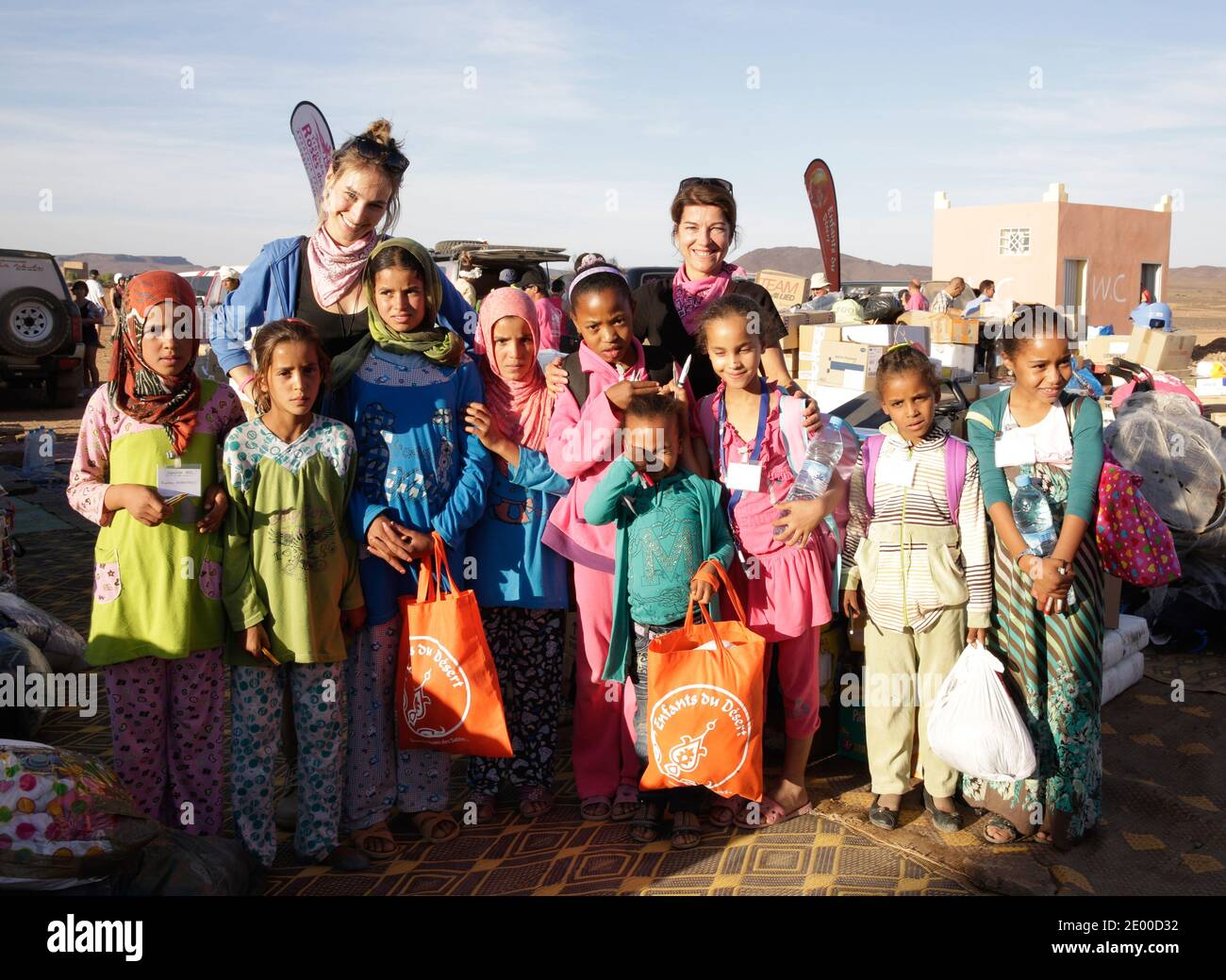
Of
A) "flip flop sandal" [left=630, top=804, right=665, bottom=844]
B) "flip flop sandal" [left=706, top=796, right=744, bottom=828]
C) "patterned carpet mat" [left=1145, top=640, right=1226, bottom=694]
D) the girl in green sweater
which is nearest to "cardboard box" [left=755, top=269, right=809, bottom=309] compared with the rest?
"patterned carpet mat" [left=1145, top=640, right=1226, bottom=694]

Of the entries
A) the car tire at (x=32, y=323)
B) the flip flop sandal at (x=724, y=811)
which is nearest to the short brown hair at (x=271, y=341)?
the flip flop sandal at (x=724, y=811)

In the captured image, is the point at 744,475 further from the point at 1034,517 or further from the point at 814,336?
the point at 814,336

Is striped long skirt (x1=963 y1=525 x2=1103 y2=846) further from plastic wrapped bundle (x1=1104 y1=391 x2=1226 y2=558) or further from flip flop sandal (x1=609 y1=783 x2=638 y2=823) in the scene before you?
plastic wrapped bundle (x1=1104 y1=391 x2=1226 y2=558)

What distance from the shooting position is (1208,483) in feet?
17.5

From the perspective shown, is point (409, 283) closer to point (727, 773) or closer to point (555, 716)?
point (555, 716)

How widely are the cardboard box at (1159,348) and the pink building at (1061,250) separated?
1069 cm

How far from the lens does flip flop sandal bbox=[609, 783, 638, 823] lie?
3.26 meters

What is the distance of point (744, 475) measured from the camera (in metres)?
3.07

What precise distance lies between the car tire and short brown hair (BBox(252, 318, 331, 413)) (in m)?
12.7

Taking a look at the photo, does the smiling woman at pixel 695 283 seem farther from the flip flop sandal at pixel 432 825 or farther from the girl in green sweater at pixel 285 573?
the flip flop sandal at pixel 432 825

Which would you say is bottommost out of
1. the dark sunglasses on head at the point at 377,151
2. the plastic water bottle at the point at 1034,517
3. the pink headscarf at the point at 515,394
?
the plastic water bottle at the point at 1034,517

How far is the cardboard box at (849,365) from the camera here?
669 cm
